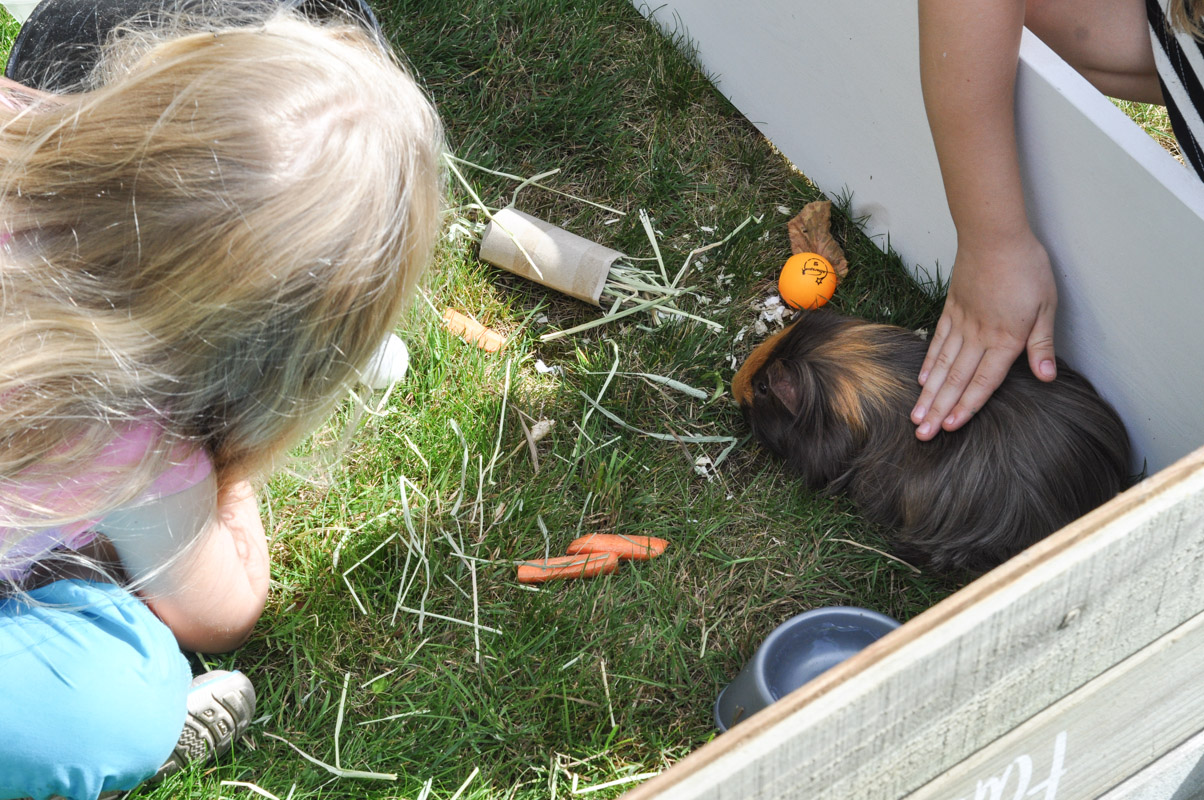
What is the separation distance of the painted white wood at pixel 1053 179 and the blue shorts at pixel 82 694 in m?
1.83

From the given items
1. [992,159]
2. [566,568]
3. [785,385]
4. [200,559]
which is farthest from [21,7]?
[992,159]

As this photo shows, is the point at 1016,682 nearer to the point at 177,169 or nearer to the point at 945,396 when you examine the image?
the point at 945,396

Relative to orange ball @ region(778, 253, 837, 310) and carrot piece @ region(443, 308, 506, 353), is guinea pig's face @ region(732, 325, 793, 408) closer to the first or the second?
orange ball @ region(778, 253, 837, 310)

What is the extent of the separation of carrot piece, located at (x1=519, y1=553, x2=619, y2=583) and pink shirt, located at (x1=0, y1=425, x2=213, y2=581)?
0.70 meters

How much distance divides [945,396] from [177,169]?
4.51 feet

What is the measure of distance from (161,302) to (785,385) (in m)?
1.23

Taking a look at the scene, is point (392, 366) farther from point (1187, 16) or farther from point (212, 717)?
point (1187, 16)

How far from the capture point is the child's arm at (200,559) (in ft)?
5.11

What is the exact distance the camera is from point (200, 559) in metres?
1.67

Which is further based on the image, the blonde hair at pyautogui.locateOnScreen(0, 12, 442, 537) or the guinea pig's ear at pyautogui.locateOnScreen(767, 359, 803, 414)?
the guinea pig's ear at pyautogui.locateOnScreen(767, 359, 803, 414)

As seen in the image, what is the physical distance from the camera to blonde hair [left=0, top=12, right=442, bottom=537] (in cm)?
126

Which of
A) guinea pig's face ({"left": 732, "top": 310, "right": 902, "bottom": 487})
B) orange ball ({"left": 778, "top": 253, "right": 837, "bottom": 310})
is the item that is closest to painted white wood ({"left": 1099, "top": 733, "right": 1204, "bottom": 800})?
guinea pig's face ({"left": 732, "top": 310, "right": 902, "bottom": 487})

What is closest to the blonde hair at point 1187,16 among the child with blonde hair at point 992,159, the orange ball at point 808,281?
the child with blonde hair at point 992,159

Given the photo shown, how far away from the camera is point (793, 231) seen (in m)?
2.49
